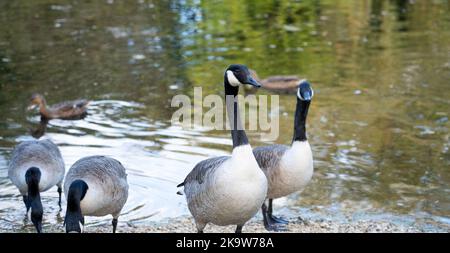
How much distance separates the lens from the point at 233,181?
6258 millimetres

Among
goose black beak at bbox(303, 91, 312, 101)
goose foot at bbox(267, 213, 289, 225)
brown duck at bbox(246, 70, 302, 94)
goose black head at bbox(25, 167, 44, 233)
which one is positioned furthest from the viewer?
brown duck at bbox(246, 70, 302, 94)

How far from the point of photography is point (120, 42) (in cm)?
1922

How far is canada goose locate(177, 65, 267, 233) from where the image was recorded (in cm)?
625

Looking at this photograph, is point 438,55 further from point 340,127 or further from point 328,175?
point 328,175

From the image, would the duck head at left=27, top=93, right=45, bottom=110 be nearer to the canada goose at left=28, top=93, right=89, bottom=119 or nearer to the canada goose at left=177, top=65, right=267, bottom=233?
the canada goose at left=28, top=93, right=89, bottom=119

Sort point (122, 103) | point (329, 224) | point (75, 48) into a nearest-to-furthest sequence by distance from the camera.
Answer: point (329, 224) → point (122, 103) → point (75, 48)

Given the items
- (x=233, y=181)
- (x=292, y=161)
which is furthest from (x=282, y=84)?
(x=233, y=181)

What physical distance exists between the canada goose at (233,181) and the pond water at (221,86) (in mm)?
2009

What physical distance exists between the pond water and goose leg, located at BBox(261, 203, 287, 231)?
730 mm

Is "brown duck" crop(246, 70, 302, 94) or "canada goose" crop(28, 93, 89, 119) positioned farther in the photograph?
"brown duck" crop(246, 70, 302, 94)

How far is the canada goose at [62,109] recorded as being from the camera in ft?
42.8

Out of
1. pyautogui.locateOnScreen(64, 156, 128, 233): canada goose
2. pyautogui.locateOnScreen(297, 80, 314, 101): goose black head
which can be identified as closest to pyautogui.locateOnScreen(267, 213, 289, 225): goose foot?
pyautogui.locateOnScreen(297, 80, 314, 101): goose black head

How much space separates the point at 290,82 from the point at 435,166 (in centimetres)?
433

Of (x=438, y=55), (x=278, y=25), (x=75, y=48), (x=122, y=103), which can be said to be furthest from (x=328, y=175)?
(x=278, y=25)
